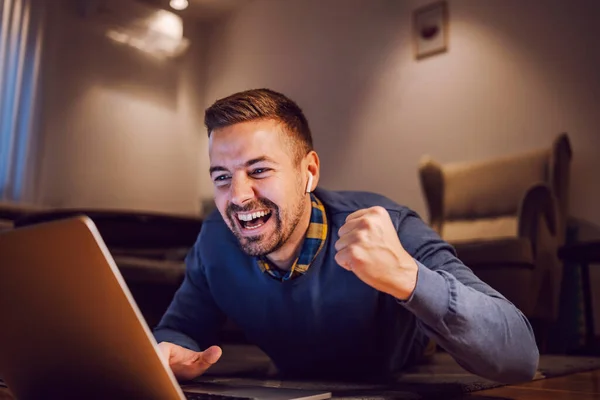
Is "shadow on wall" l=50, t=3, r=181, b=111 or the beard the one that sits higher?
"shadow on wall" l=50, t=3, r=181, b=111

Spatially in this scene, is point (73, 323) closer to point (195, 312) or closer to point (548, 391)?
point (195, 312)

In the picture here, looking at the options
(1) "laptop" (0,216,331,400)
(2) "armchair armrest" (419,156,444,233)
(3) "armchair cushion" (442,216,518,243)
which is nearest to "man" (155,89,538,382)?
(1) "laptop" (0,216,331,400)

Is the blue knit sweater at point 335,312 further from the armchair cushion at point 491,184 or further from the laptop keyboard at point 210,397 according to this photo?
the armchair cushion at point 491,184

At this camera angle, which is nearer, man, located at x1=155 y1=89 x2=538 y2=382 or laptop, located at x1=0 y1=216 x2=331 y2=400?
laptop, located at x1=0 y1=216 x2=331 y2=400

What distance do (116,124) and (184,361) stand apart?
343cm

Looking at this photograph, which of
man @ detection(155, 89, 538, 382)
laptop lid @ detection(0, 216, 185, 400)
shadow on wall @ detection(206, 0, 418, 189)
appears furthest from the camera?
shadow on wall @ detection(206, 0, 418, 189)

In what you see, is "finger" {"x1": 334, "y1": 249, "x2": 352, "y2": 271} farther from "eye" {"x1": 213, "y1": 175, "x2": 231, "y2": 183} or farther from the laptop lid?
"eye" {"x1": 213, "y1": 175, "x2": 231, "y2": 183}

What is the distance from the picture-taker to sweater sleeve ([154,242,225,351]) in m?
1.32

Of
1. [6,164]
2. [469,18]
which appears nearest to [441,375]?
[469,18]

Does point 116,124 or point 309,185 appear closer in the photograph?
point 309,185

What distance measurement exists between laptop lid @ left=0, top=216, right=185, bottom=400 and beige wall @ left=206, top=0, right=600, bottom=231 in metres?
2.64

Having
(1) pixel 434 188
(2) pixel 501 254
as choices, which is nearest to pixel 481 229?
(1) pixel 434 188

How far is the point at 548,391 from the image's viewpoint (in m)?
1.21

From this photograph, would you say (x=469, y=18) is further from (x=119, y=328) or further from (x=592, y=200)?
(x=119, y=328)
